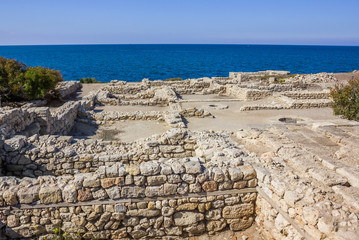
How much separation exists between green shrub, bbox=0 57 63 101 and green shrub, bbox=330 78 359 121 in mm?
17026

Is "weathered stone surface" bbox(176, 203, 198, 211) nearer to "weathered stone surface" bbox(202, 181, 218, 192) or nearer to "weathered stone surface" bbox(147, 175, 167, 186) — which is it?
"weathered stone surface" bbox(202, 181, 218, 192)

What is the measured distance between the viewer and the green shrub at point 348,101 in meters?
11.8

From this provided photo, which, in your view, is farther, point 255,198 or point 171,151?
point 171,151

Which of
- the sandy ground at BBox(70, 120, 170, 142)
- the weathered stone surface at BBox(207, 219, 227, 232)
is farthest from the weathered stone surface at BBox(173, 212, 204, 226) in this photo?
the sandy ground at BBox(70, 120, 170, 142)

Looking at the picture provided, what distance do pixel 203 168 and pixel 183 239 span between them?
62.1 inches

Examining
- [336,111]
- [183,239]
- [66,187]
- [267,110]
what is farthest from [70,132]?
[336,111]

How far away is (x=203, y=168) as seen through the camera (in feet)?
18.5

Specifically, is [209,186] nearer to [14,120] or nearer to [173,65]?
[14,120]

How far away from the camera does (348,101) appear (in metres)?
12.2

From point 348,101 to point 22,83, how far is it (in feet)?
61.5

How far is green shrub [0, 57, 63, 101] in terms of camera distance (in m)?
17.3

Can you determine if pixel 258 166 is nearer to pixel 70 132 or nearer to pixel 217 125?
pixel 217 125

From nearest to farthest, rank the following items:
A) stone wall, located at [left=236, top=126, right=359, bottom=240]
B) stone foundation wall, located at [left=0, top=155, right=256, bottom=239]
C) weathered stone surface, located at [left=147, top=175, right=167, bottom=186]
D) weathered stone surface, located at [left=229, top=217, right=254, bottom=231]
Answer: stone wall, located at [left=236, top=126, right=359, bottom=240]
stone foundation wall, located at [left=0, top=155, right=256, bottom=239]
weathered stone surface, located at [left=147, top=175, right=167, bottom=186]
weathered stone surface, located at [left=229, top=217, right=254, bottom=231]

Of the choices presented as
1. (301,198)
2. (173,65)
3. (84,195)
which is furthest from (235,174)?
(173,65)
